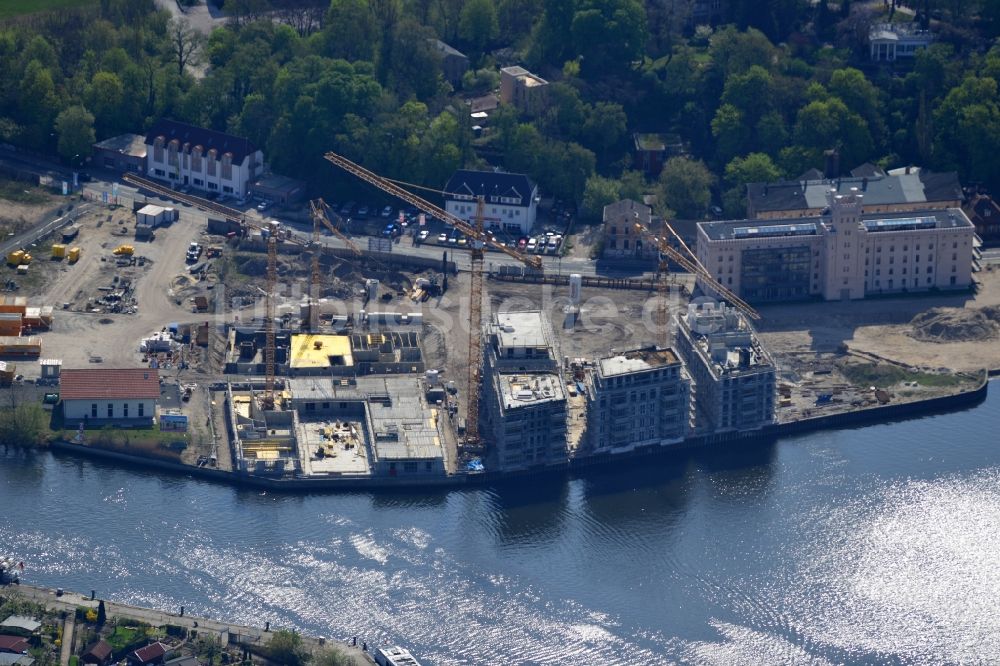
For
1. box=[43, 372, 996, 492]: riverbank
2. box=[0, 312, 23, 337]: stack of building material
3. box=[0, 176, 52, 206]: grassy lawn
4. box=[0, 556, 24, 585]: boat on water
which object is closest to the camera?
box=[0, 556, 24, 585]: boat on water

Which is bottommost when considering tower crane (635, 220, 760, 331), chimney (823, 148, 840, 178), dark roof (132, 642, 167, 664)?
dark roof (132, 642, 167, 664)

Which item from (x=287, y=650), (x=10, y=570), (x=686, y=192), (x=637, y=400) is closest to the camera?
(x=287, y=650)

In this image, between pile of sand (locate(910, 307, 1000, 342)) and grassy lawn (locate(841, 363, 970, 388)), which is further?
pile of sand (locate(910, 307, 1000, 342))

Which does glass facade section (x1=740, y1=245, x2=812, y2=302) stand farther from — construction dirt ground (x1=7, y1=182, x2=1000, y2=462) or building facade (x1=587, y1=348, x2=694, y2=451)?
building facade (x1=587, y1=348, x2=694, y2=451)

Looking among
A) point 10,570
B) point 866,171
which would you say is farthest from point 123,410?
point 866,171

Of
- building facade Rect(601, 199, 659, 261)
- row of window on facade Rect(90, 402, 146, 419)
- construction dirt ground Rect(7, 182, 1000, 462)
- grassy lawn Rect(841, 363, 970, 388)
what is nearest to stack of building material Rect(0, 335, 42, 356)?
construction dirt ground Rect(7, 182, 1000, 462)

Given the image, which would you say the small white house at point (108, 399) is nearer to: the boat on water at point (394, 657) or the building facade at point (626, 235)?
Answer: the boat on water at point (394, 657)

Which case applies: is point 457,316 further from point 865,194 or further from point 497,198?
point 865,194
